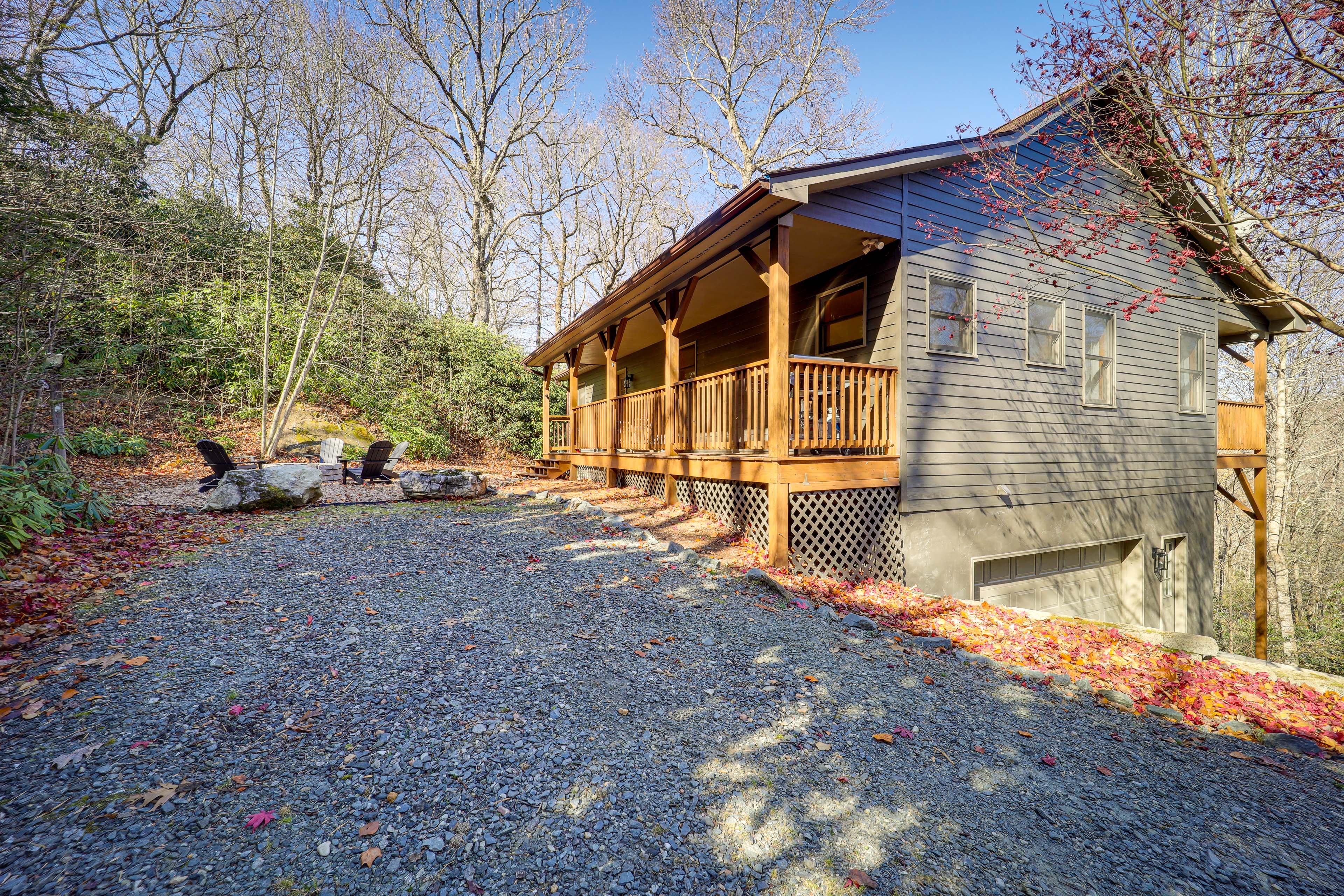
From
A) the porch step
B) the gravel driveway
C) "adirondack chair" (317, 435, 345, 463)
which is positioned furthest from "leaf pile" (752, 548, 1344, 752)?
"adirondack chair" (317, 435, 345, 463)

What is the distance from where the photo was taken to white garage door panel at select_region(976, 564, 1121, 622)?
7848mm

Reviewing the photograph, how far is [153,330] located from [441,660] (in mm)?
14398

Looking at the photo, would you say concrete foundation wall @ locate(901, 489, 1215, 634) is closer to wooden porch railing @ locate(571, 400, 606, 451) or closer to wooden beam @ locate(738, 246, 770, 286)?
wooden beam @ locate(738, 246, 770, 286)

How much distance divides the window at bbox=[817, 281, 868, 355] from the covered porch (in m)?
0.02

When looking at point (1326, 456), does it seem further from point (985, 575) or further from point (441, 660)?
point (441, 660)

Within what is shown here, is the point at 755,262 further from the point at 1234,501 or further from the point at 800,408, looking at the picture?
the point at 1234,501

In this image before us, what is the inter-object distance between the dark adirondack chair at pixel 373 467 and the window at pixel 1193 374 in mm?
14315

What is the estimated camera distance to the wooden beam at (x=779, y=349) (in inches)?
223

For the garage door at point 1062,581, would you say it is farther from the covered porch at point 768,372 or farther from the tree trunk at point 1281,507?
the tree trunk at point 1281,507

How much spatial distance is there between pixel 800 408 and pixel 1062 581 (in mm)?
6036

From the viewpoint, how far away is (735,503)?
6.89 metres

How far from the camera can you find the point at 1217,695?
13.6 feet

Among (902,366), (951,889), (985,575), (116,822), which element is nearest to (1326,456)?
(985,575)

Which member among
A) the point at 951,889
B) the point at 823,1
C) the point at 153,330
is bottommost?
the point at 951,889
